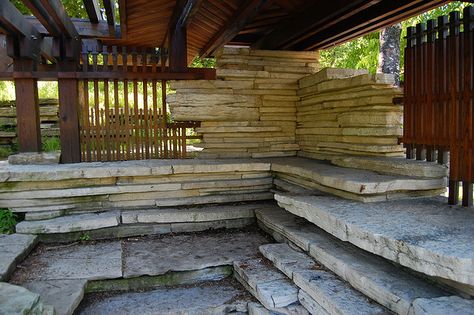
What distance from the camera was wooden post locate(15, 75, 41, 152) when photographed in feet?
18.5

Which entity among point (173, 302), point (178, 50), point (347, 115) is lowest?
point (173, 302)

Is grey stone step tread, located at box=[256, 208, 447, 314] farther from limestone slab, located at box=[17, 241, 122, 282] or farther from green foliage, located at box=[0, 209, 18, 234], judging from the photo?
green foliage, located at box=[0, 209, 18, 234]

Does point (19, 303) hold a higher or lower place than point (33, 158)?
lower

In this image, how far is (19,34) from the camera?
5305 millimetres

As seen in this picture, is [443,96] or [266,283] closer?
[266,283]

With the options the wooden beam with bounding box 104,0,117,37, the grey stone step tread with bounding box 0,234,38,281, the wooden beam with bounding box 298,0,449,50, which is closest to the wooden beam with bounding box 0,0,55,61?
the wooden beam with bounding box 104,0,117,37

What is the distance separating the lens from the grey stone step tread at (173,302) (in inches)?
136

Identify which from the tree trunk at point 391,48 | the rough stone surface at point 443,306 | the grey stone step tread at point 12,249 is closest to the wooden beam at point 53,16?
the grey stone step tread at point 12,249

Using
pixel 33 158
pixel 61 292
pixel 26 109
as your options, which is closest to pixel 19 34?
pixel 26 109

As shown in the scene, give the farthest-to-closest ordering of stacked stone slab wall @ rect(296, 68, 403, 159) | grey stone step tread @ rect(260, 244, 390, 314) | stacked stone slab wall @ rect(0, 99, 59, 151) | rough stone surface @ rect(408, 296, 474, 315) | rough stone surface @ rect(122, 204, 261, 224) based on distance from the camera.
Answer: stacked stone slab wall @ rect(0, 99, 59, 151), rough stone surface @ rect(122, 204, 261, 224), stacked stone slab wall @ rect(296, 68, 403, 159), grey stone step tread @ rect(260, 244, 390, 314), rough stone surface @ rect(408, 296, 474, 315)

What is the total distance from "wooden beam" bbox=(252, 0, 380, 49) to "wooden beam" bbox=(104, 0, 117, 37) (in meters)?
2.65

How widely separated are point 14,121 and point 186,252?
7.09 meters

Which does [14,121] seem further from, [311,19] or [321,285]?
[321,285]

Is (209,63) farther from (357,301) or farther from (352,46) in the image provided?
(357,301)
